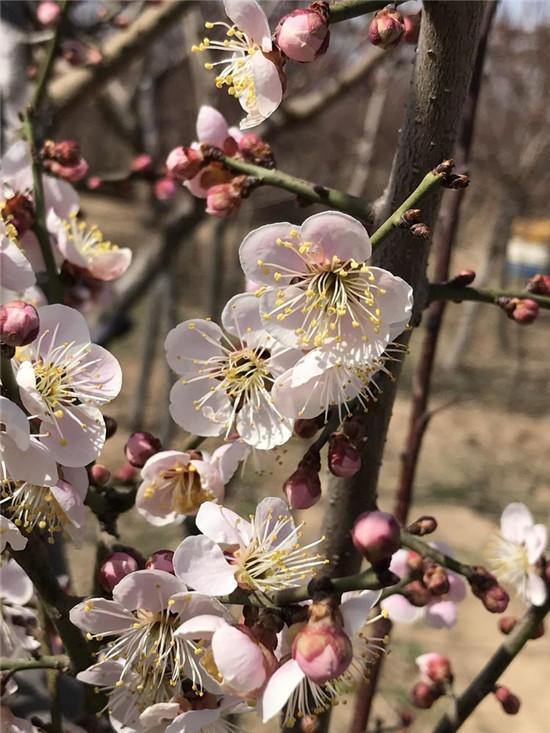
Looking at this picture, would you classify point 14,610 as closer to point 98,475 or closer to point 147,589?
point 98,475

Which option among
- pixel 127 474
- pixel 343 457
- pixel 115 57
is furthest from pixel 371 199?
pixel 115 57

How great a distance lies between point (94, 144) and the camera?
15.8m

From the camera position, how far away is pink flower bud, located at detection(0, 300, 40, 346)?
66 centimetres

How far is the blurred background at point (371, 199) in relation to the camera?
2537 mm

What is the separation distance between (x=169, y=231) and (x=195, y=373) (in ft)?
8.17

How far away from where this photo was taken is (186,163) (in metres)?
0.92

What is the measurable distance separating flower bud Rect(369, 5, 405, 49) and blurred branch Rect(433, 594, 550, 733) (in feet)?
2.19

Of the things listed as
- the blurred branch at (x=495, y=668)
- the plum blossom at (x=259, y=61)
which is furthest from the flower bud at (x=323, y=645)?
the plum blossom at (x=259, y=61)

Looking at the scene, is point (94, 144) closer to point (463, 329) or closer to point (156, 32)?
point (463, 329)

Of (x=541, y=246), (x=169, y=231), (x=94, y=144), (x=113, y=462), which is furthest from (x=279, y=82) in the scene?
(x=94, y=144)

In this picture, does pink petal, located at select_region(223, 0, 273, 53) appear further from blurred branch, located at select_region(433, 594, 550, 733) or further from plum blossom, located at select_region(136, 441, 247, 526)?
blurred branch, located at select_region(433, 594, 550, 733)

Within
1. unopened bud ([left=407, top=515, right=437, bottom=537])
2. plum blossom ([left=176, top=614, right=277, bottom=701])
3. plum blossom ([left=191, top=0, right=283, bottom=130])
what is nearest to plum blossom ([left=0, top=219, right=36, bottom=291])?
plum blossom ([left=191, top=0, right=283, bottom=130])

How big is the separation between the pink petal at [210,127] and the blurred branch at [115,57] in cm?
140

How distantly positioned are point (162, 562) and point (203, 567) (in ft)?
0.25
